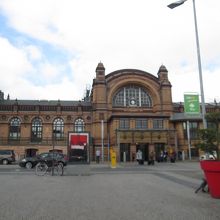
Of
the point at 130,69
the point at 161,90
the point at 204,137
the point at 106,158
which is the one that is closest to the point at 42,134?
the point at 106,158

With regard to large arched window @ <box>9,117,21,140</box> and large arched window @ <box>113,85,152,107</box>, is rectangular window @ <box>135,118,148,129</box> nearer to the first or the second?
large arched window @ <box>113,85,152,107</box>

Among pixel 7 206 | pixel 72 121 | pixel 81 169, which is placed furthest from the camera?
pixel 72 121

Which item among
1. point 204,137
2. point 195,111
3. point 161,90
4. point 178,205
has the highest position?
point 161,90

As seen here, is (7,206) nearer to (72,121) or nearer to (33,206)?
(33,206)

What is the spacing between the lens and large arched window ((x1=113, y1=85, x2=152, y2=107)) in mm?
54844

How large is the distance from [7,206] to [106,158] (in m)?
42.5

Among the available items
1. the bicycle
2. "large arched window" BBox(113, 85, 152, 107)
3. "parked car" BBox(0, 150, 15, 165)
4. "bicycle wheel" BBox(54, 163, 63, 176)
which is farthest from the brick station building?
the bicycle

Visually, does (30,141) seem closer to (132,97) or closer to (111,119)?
(111,119)

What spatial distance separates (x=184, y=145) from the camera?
50.7 m

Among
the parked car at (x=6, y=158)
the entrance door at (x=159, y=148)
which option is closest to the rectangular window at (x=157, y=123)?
the entrance door at (x=159, y=148)

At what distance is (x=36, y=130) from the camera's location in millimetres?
52906

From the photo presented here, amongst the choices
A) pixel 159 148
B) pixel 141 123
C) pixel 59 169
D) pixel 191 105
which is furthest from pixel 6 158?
pixel 191 105

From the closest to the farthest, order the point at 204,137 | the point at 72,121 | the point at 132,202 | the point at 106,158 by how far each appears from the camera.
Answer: the point at 132,202, the point at 204,137, the point at 106,158, the point at 72,121

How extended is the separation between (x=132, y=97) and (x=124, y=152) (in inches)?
526
